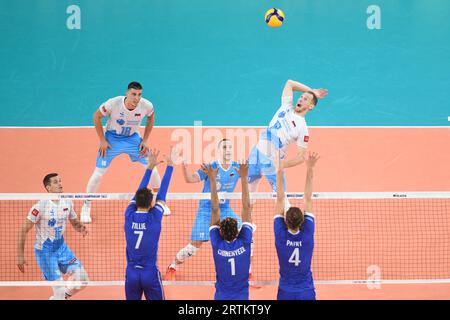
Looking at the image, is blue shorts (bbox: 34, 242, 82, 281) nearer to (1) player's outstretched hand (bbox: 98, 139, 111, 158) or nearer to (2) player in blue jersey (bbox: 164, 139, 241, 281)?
(2) player in blue jersey (bbox: 164, 139, 241, 281)

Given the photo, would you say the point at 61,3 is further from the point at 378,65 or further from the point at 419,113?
the point at 419,113

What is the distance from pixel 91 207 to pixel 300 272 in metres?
7.52

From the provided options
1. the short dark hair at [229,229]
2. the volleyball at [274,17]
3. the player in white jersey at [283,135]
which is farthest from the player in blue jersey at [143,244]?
the volleyball at [274,17]

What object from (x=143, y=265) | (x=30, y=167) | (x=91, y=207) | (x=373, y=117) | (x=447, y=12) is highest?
(x=447, y=12)

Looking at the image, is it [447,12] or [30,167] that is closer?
[30,167]

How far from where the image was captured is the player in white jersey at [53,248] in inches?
354

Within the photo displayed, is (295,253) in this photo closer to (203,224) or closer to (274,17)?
(203,224)

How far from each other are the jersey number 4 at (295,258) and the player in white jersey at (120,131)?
609 cm

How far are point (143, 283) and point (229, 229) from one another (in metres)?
1.55

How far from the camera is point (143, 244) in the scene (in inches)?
304

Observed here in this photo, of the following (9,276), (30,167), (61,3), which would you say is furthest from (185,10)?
(9,276)

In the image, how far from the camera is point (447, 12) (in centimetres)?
2064
